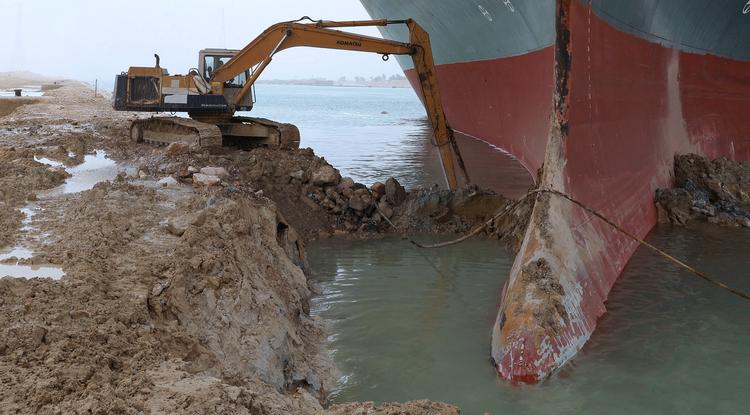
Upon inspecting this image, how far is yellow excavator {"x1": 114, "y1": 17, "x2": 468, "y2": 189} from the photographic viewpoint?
9.62 meters

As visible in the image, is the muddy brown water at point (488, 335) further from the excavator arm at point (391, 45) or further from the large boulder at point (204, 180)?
the excavator arm at point (391, 45)

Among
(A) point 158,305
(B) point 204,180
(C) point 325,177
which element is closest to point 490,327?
(A) point 158,305

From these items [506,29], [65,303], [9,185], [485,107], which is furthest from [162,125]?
[65,303]

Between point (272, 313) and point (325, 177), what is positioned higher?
point (325, 177)

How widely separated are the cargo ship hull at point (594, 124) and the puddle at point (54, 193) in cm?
319

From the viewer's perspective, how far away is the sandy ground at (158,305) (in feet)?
9.31

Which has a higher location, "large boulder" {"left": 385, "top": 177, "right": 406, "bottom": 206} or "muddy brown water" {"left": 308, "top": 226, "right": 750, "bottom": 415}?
"large boulder" {"left": 385, "top": 177, "right": 406, "bottom": 206}

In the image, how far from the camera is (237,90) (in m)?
11.7

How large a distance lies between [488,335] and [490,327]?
189mm

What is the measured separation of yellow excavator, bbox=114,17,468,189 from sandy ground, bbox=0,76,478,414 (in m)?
2.33

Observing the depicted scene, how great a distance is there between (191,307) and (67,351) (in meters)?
1.10

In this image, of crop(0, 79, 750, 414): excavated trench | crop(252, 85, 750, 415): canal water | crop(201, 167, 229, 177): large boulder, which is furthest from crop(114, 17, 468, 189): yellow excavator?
crop(252, 85, 750, 415): canal water

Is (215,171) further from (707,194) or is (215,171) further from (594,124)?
(707,194)

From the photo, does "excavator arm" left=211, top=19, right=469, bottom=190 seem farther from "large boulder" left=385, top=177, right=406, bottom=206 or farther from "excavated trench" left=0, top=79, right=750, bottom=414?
"excavated trench" left=0, top=79, right=750, bottom=414
